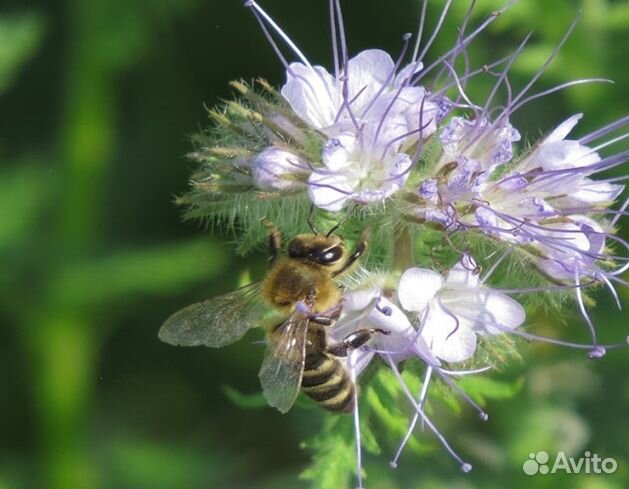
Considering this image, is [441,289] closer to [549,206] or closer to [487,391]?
[549,206]

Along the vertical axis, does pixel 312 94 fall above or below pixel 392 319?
above

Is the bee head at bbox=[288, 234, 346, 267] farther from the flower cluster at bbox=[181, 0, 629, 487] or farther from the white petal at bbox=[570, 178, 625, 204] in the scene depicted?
the white petal at bbox=[570, 178, 625, 204]

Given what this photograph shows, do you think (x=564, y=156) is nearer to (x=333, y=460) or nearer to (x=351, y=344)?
(x=351, y=344)

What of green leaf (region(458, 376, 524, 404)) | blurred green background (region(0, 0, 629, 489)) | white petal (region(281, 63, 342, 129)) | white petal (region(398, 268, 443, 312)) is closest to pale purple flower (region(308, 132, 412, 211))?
white petal (region(281, 63, 342, 129))

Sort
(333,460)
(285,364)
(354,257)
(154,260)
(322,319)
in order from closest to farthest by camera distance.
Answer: (285,364) → (322,319) → (354,257) → (333,460) → (154,260)

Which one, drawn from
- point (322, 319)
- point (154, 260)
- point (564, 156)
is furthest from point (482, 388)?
point (154, 260)
